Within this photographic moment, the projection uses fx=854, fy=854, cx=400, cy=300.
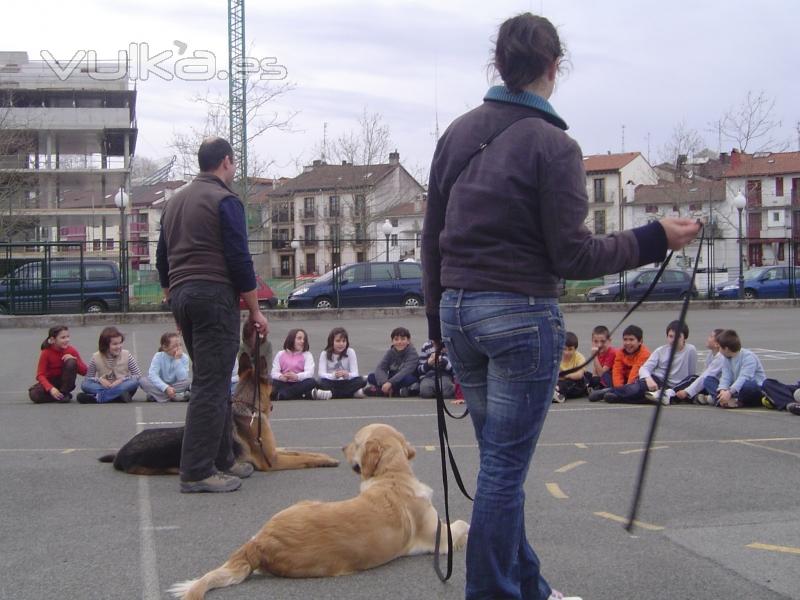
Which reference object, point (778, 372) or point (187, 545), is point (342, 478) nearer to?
point (187, 545)

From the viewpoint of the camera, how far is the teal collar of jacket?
301 cm

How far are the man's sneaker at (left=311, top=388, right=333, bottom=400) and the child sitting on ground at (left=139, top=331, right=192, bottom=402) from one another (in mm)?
1663

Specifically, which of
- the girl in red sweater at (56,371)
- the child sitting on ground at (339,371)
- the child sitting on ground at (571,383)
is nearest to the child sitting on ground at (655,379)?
the child sitting on ground at (571,383)

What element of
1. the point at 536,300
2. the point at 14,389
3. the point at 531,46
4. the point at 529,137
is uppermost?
the point at 531,46

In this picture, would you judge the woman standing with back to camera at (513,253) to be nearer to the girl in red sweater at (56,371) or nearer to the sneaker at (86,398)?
the sneaker at (86,398)

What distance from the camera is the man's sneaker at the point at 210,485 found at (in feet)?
18.6

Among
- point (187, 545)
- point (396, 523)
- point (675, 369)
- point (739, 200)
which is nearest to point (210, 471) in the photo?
point (187, 545)

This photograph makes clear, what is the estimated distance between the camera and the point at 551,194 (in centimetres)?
284

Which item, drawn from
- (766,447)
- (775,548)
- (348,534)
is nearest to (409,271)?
(766,447)

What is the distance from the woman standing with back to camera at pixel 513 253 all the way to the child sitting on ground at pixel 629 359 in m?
8.16

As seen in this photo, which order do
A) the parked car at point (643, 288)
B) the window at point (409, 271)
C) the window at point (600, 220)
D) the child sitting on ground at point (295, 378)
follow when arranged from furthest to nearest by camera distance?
the window at point (600, 220), the parked car at point (643, 288), the window at point (409, 271), the child sitting on ground at point (295, 378)

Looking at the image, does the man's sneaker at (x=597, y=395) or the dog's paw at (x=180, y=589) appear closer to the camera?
the dog's paw at (x=180, y=589)

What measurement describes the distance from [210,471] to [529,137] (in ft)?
12.2

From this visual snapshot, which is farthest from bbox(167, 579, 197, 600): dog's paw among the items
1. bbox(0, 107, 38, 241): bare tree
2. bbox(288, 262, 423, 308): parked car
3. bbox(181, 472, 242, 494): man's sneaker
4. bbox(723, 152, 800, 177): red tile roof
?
bbox(723, 152, 800, 177): red tile roof
